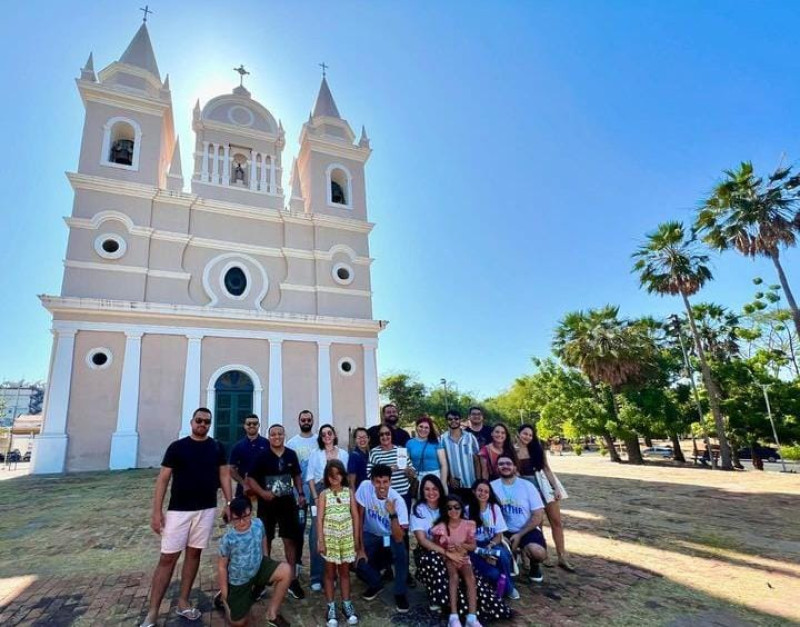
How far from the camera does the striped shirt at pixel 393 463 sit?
14.7 feet

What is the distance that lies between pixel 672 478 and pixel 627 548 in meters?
8.95

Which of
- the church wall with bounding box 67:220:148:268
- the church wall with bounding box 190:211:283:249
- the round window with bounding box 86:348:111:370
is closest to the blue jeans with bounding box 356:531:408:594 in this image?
the round window with bounding box 86:348:111:370

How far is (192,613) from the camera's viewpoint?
11.3 feet

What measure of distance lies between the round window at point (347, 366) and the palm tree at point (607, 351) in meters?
12.4

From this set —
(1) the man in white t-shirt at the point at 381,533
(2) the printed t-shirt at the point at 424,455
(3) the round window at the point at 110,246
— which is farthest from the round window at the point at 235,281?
(1) the man in white t-shirt at the point at 381,533

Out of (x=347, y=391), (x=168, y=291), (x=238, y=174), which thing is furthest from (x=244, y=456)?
(x=238, y=174)

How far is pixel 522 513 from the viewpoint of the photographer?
436cm

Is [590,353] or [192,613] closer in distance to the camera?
[192,613]

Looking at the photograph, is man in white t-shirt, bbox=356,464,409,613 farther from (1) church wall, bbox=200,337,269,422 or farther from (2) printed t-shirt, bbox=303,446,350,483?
(1) church wall, bbox=200,337,269,422

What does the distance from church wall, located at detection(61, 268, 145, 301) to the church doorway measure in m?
4.20

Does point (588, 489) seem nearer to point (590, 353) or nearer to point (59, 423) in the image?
point (590, 353)

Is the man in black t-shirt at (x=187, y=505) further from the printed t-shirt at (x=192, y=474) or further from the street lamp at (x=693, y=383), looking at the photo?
the street lamp at (x=693, y=383)

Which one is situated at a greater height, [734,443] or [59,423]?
[59,423]

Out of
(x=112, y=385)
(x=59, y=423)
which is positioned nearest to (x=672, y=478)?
(x=112, y=385)
